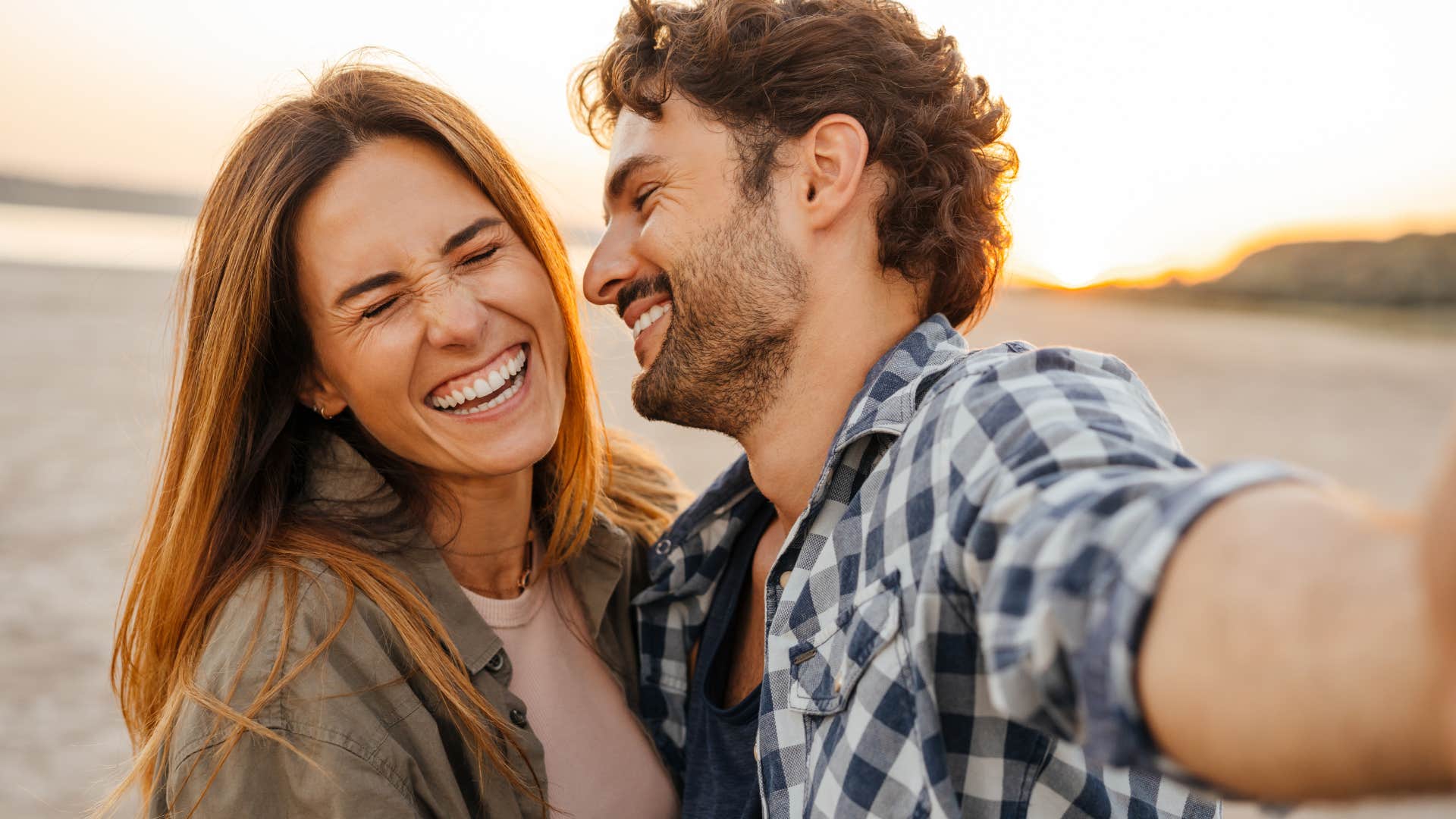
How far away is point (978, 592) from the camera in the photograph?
1.38 m

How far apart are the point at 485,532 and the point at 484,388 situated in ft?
1.42

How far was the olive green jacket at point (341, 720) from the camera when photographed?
6.23 ft

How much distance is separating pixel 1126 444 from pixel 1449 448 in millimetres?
499

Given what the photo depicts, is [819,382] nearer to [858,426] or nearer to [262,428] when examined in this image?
[858,426]

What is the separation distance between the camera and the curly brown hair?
2.51 m

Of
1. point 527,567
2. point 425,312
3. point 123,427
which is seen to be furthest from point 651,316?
point 123,427

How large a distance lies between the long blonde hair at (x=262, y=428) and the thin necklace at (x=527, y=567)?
0.27 metres

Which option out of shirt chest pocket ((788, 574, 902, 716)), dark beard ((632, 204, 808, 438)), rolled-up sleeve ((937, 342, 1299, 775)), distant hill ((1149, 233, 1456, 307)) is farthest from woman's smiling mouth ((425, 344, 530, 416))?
distant hill ((1149, 233, 1456, 307))

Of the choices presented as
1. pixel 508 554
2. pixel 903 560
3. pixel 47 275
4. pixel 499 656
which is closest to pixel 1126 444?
pixel 903 560

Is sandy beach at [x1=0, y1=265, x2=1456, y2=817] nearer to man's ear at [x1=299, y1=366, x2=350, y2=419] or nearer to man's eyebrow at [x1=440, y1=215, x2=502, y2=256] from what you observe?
man's ear at [x1=299, y1=366, x2=350, y2=419]

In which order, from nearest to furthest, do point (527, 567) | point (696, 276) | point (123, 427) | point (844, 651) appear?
1. point (844, 651)
2. point (696, 276)
3. point (527, 567)
4. point (123, 427)

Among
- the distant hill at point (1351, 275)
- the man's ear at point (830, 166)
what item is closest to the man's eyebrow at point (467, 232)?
the man's ear at point (830, 166)

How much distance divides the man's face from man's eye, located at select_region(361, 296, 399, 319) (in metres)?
0.49

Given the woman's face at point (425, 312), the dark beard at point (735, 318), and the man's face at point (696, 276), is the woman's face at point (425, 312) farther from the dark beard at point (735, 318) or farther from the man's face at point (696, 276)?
the dark beard at point (735, 318)
